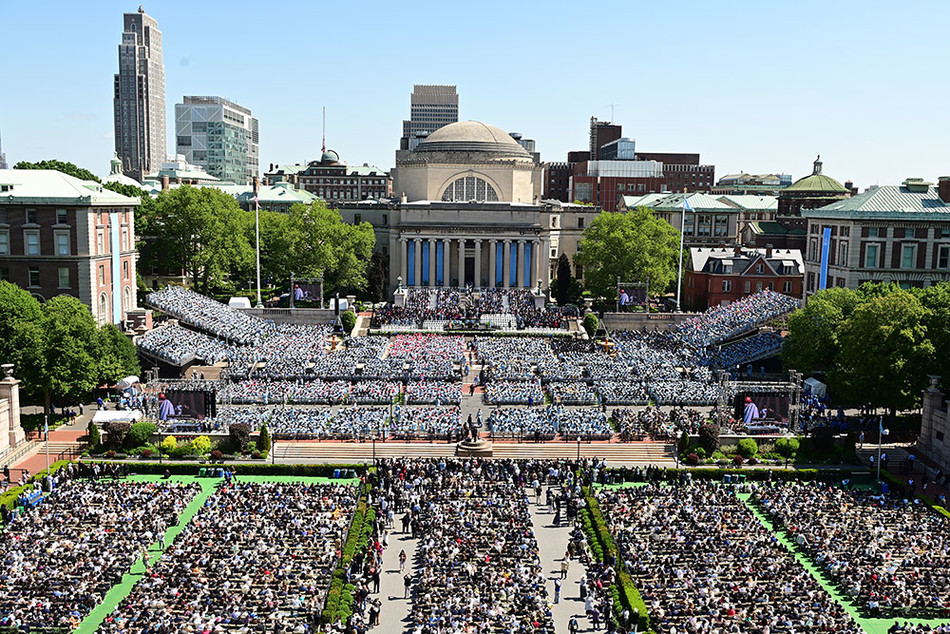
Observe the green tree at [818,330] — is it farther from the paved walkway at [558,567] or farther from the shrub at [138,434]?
the shrub at [138,434]

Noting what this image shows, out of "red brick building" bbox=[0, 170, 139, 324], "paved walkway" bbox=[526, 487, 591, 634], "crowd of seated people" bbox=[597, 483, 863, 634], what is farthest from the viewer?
"red brick building" bbox=[0, 170, 139, 324]

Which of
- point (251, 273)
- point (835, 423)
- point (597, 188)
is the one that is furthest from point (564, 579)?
point (597, 188)

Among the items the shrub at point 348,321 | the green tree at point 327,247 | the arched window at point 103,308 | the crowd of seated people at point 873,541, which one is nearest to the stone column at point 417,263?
the green tree at point 327,247

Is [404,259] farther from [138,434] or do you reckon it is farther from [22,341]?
[138,434]

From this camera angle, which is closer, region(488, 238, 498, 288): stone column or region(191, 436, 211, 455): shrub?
region(191, 436, 211, 455): shrub

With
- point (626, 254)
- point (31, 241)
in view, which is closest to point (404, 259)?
point (626, 254)

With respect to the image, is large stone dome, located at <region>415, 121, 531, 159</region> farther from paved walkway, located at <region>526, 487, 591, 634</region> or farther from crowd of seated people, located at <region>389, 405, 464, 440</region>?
paved walkway, located at <region>526, 487, 591, 634</region>

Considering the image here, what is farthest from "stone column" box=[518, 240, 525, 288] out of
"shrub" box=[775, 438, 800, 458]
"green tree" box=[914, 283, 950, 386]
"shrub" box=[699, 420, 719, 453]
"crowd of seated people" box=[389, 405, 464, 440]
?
"shrub" box=[775, 438, 800, 458]

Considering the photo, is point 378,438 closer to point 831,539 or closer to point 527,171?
point 831,539
